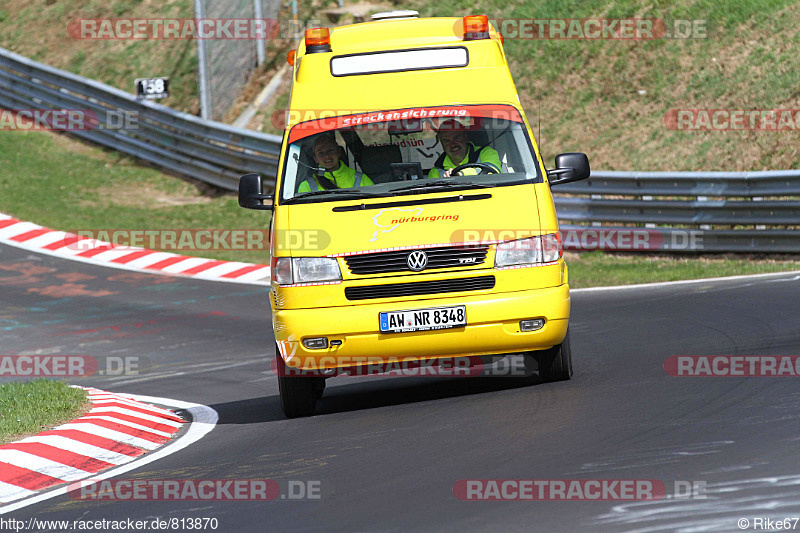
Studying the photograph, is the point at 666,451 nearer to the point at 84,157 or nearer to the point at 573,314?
the point at 573,314

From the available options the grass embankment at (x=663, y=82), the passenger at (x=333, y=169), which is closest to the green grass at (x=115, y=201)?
the grass embankment at (x=663, y=82)

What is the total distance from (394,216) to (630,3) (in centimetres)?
1787

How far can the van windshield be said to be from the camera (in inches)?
362

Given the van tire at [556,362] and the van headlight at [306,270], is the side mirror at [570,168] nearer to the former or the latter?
the van tire at [556,362]

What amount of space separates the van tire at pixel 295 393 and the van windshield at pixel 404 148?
4.36ft

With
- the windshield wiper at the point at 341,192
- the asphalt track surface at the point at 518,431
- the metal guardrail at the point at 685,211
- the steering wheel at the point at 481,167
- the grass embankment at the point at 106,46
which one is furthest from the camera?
the grass embankment at the point at 106,46

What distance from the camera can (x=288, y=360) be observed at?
338 inches

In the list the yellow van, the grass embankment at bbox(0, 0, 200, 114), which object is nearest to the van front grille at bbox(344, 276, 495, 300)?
the yellow van

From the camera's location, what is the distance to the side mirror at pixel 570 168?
30.2ft

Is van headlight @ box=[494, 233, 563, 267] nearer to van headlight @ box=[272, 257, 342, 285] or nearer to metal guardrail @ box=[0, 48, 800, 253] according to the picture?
van headlight @ box=[272, 257, 342, 285]

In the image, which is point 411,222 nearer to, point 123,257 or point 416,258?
point 416,258

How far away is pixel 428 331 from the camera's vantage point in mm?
8328

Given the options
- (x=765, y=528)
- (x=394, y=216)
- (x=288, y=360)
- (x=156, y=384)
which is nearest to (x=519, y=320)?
(x=394, y=216)

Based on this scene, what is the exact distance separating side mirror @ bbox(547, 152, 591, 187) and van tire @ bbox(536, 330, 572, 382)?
123cm
